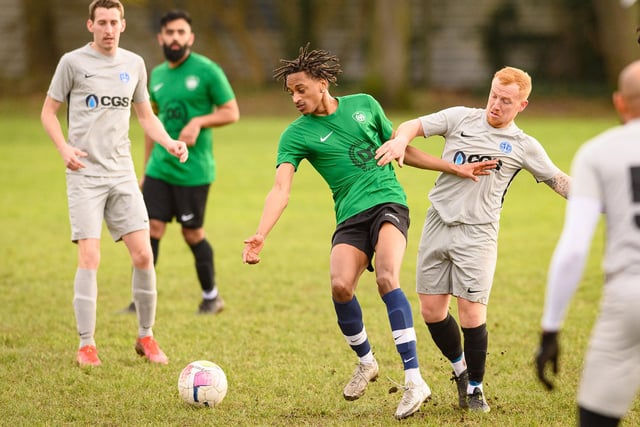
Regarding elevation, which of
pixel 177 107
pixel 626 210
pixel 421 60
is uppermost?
pixel 626 210

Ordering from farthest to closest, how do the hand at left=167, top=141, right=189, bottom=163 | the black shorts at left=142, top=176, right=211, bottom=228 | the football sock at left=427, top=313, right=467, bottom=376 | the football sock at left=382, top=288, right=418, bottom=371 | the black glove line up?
the black shorts at left=142, top=176, right=211, bottom=228 → the hand at left=167, top=141, right=189, bottom=163 → the football sock at left=427, top=313, right=467, bottom=376 → the football sock at left=382, top=288, right=418, bottom=371 → the black glove

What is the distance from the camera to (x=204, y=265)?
9.20m

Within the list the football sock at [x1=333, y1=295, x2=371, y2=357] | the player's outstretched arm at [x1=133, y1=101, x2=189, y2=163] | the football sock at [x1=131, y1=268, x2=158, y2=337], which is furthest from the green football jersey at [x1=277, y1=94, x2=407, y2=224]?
the football sock at [x1=131, y1=268, x2=158, y2=337]

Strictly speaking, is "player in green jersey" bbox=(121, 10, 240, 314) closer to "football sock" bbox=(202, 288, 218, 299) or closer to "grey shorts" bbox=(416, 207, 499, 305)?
"football sock" bbox=(202, 288, 218, 299)

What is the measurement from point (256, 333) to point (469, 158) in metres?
3.00

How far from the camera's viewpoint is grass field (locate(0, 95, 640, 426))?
238 inches

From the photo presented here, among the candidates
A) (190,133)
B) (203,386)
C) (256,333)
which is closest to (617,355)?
(203,386)

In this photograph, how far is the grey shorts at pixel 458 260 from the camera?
5.89 meters

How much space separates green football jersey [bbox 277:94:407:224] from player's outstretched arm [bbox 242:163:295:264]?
9 centimetres

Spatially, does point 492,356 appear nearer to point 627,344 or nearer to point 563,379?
point 563,379

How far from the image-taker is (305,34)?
3519 centimetres

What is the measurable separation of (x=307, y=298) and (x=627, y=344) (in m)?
6.06

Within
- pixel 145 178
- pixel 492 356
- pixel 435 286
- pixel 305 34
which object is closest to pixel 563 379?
pixel 492 356

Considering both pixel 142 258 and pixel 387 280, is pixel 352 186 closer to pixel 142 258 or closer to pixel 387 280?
pixel 387 280
